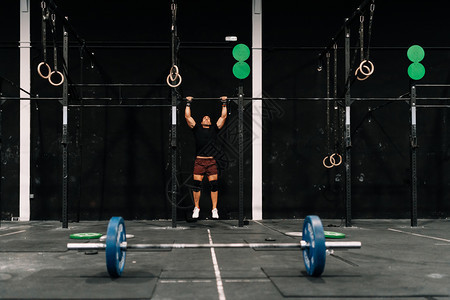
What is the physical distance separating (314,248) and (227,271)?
0.64 meters

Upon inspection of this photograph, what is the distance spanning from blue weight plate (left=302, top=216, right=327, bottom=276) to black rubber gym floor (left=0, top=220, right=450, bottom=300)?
72mm

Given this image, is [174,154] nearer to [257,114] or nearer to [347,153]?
[257,114]

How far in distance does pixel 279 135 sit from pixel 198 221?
1.83m

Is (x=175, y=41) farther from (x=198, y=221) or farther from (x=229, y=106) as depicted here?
(x=198, y=221)

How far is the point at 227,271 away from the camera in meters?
2.87

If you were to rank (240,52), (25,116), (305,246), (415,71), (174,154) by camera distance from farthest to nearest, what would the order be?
(25,116) → (415,71) → (240,52) → (174,154) → (305,246)

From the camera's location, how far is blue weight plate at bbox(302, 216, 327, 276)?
101 inches

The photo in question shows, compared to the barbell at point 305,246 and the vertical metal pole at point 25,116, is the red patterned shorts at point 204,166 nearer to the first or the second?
the vertical metal pole at point 25,116

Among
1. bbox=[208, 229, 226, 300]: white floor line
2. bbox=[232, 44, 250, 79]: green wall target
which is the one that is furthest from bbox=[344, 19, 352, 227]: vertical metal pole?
bbox=[208, 229, 226, 300]: white floor line

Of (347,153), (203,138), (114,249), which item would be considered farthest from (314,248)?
(203,138)

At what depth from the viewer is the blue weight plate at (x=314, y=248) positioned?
2572 mm

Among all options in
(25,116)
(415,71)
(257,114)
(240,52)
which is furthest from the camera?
(257,114)

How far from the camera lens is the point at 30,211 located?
6.38 metres

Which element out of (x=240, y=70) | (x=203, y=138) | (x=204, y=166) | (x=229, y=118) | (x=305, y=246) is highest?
(x=240, y=70)
